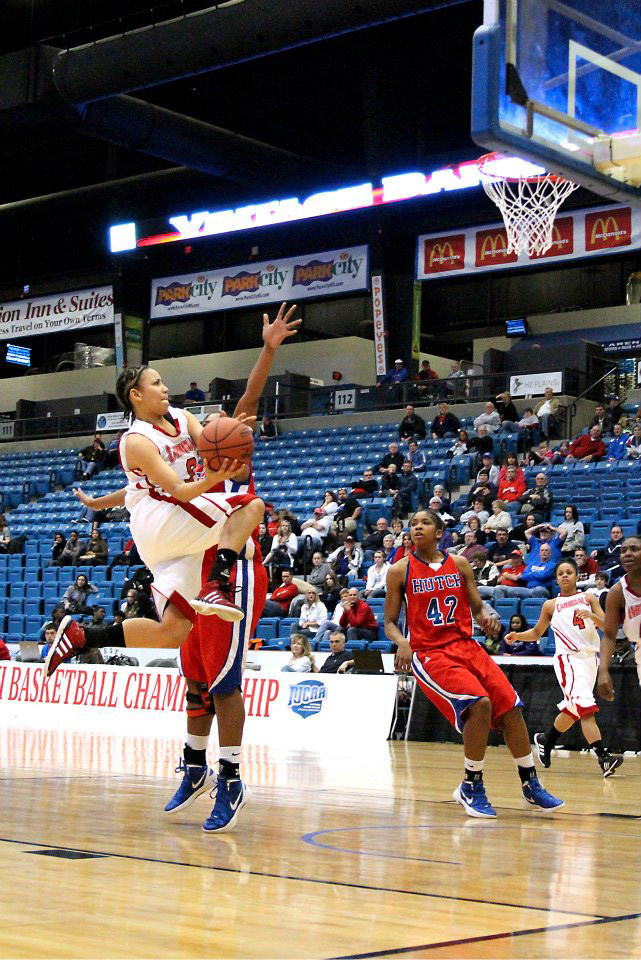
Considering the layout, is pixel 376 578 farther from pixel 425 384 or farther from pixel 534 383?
pixel 425 384

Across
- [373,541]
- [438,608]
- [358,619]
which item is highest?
[438,608]

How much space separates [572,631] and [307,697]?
4097 millimetres

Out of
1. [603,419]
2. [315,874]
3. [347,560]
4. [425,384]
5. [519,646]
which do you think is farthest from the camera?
[425,384]

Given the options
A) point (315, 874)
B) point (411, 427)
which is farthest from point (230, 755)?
point (411, 427)

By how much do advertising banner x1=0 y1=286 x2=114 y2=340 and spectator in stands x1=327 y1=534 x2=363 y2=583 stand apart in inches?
623

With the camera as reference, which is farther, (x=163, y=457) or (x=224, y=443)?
(x=163, y=457)

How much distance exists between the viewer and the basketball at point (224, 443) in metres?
5.39

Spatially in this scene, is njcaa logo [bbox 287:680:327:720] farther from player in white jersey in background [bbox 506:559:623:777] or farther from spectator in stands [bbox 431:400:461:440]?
spectator in stands [bbox 431:400:461:440]

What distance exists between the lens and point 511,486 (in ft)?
60.4

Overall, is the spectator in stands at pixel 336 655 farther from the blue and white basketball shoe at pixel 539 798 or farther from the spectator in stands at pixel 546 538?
the blue and white basketball shoe at pixel 539 798

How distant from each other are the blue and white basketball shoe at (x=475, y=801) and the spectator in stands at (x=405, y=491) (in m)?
13.0

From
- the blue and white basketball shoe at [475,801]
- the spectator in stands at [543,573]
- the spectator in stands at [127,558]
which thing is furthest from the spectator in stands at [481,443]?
the blue and white basketball shoe at [475,801]

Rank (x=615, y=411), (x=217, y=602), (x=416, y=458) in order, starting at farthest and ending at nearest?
(x=416, y=458) → (x=615, y=411) → (x=217, y=602)

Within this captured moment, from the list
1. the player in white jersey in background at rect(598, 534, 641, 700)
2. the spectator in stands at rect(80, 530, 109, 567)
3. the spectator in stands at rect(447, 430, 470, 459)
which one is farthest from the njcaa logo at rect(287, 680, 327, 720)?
the spectator in stands at rect(80, 530, 109, 567)
